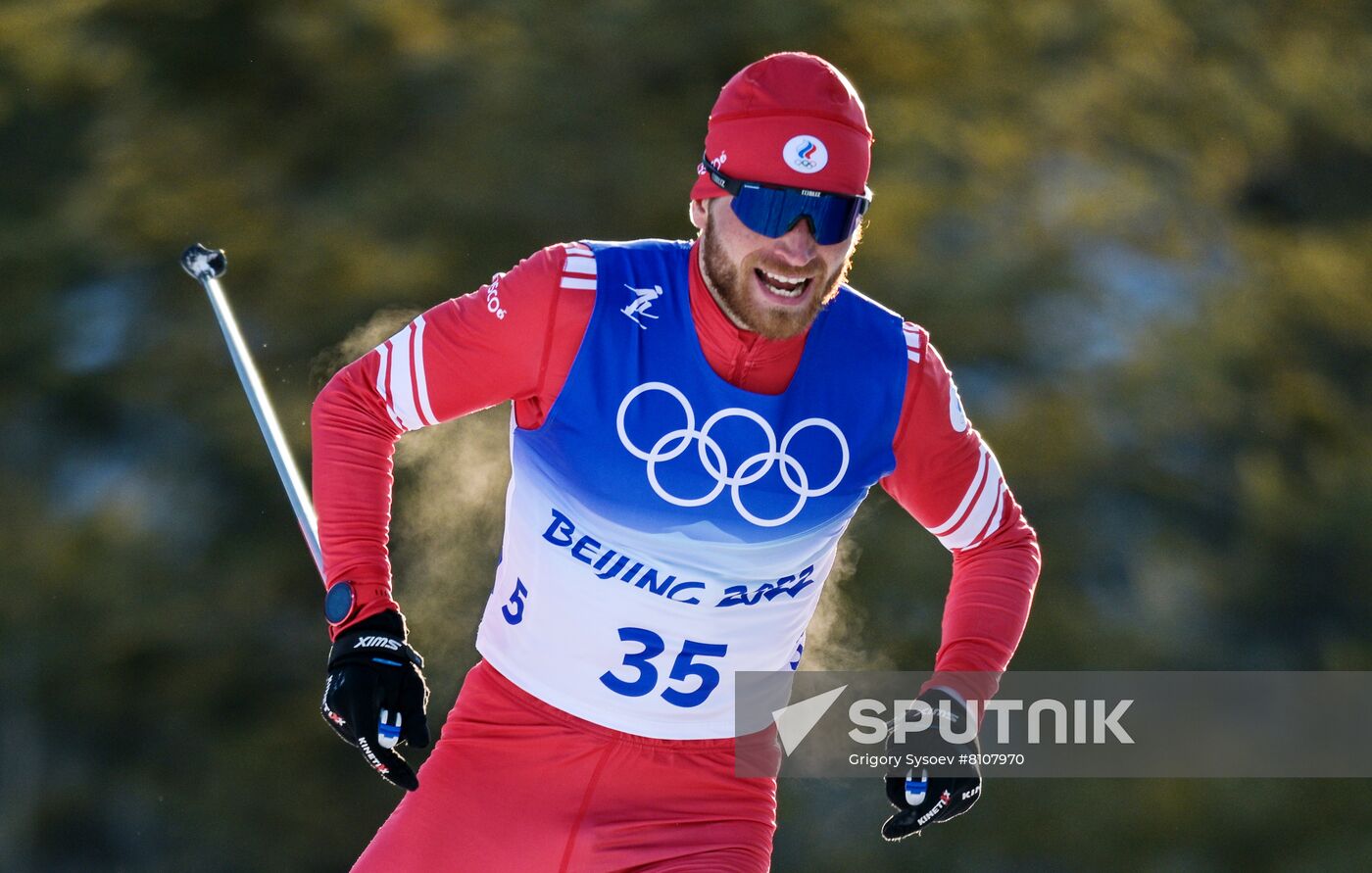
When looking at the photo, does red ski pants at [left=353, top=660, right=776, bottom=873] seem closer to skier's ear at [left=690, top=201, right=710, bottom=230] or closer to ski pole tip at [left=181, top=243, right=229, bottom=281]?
skier's ear at [left=690, top=201, right=710, bottom=230]

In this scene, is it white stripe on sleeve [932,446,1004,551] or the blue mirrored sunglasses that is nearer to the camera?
the blue mirrored sunglasses

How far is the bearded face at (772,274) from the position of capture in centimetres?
300

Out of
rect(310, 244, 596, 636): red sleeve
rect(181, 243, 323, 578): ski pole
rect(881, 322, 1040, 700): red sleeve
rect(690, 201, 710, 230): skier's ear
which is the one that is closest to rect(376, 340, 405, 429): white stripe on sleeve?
rect(310, 244, 596, 636): red sleeve

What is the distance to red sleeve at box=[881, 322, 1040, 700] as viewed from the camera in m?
3.18

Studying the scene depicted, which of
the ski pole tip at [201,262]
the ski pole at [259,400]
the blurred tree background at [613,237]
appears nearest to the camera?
the ski pole at [259,400]

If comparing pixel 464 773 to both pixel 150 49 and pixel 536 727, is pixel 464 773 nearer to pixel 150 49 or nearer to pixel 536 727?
pixel 536 727

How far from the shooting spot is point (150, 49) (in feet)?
25.2

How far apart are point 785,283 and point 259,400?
161 centimetres

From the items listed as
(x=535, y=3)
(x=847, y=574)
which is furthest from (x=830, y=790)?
(x=535, y=3)

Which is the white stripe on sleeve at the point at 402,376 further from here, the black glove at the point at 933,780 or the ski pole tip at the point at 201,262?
Result: the ski pole tip at the point at 201,262

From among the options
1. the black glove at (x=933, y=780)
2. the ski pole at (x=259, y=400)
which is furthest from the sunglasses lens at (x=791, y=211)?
the ski pole at (x=259, y=400)

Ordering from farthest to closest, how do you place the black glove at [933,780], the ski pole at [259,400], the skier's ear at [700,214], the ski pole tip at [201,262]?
the ski pole tip at [201,262]
the ski pole at [259,400]
the skier's ear at [700,214]
the black glove at [933,780]

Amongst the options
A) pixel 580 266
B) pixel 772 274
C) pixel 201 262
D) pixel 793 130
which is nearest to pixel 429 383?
pixel 580 266

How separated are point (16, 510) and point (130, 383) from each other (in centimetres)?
71
